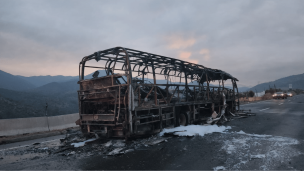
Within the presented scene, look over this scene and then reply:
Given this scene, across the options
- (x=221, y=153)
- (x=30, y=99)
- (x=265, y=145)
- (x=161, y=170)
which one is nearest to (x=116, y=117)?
(x=161, y=170)

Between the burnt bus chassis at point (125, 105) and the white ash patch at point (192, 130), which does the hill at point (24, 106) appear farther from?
the white ash patch at point (192, 130)

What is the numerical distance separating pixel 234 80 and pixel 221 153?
39.0 ft

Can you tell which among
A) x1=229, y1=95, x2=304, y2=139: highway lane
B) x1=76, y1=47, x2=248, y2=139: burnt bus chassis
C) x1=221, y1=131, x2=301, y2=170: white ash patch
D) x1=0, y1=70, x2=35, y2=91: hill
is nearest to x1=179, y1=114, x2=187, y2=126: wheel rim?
x1=76, y1=47, x2=248, y2=139: burnt bus chassis

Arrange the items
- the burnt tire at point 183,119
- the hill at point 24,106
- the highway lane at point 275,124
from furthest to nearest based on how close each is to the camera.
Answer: the hill at point 24,106 → the burnt tire at point 183,119 → the highway lane at point 275,124

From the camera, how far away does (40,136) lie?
353 inches

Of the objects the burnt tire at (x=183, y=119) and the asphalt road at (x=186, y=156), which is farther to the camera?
the burnt tire at (x=183, y=119)


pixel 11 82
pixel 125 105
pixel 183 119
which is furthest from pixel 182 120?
pixel 11 82

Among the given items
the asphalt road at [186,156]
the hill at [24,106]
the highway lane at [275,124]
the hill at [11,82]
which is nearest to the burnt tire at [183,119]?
the highway lane at [275,124]

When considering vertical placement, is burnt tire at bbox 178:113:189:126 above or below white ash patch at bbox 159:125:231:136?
above

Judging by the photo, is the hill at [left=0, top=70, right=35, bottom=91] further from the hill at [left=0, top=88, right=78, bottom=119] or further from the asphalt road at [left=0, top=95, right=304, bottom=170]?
the asphalt road at [left=0, top=95, right=304, bottom=170]

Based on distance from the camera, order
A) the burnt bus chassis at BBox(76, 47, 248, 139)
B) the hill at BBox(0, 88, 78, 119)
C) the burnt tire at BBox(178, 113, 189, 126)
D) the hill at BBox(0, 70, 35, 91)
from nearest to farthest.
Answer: the burnt bus chassis at BBox(76, 47, 248, 139) → the burnt tire at BBox(178, 113, 189, 126) → the hill at BBox(0, 88, 78, 119) → the hill at BBox(0, 70, 35, 91)

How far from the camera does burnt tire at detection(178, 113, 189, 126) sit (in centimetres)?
961

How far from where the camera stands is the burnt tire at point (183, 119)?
9609 millimetres

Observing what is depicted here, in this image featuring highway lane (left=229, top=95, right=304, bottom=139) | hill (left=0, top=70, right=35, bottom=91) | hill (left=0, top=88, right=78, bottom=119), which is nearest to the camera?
highway lane (left=229, top=95, right=304, bottom=139)
